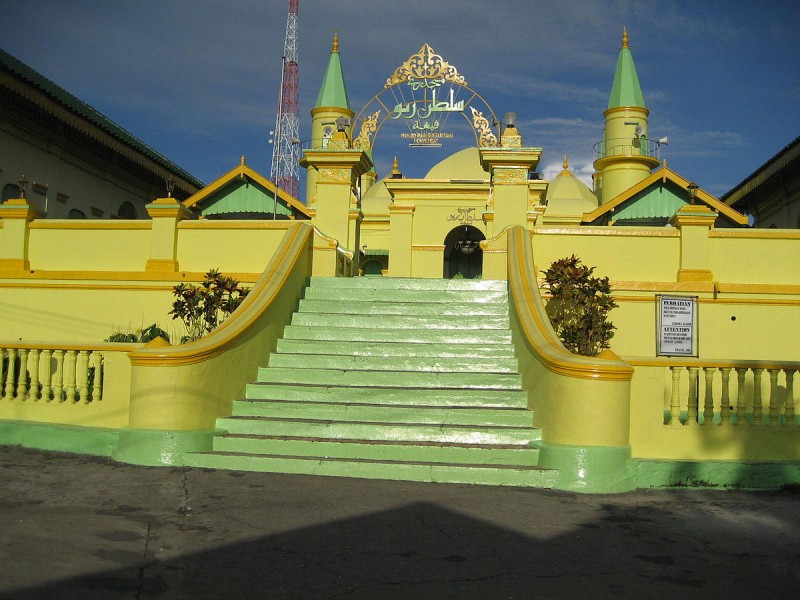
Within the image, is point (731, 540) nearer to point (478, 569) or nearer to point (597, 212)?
point (478, 569)

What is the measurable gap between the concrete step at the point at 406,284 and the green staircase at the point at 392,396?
0.05m

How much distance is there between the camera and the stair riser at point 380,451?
824 centimetres

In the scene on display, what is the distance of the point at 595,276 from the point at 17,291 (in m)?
10.3

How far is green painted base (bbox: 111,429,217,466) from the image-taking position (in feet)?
26.9

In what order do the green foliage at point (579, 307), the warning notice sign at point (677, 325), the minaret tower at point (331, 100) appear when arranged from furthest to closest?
the minaret tower at point (331, 100) < the warning notice sign at point (677, 325) < the green foliage at point (579, 307)

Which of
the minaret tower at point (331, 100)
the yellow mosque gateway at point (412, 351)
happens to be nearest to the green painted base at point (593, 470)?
the yellow mosque gateway at point (412, 351)

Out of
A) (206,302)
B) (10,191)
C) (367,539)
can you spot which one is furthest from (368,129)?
(367,539)

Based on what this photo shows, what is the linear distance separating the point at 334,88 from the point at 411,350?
98.3 feet

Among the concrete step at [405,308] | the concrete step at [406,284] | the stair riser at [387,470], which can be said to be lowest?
the stair riser at [387,470]

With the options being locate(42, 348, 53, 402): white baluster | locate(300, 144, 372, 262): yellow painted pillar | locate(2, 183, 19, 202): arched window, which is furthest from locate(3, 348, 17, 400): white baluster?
locate(2, 183, 19, 202): arched window

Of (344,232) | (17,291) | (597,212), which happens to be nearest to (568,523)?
(344,232)

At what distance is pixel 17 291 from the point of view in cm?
1466

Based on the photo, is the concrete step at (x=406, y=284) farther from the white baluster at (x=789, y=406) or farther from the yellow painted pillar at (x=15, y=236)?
the yellow painted pillar at (x=15, y=236)

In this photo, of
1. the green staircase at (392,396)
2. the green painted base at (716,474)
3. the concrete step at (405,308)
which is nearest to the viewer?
the green painted base at (716,474)
